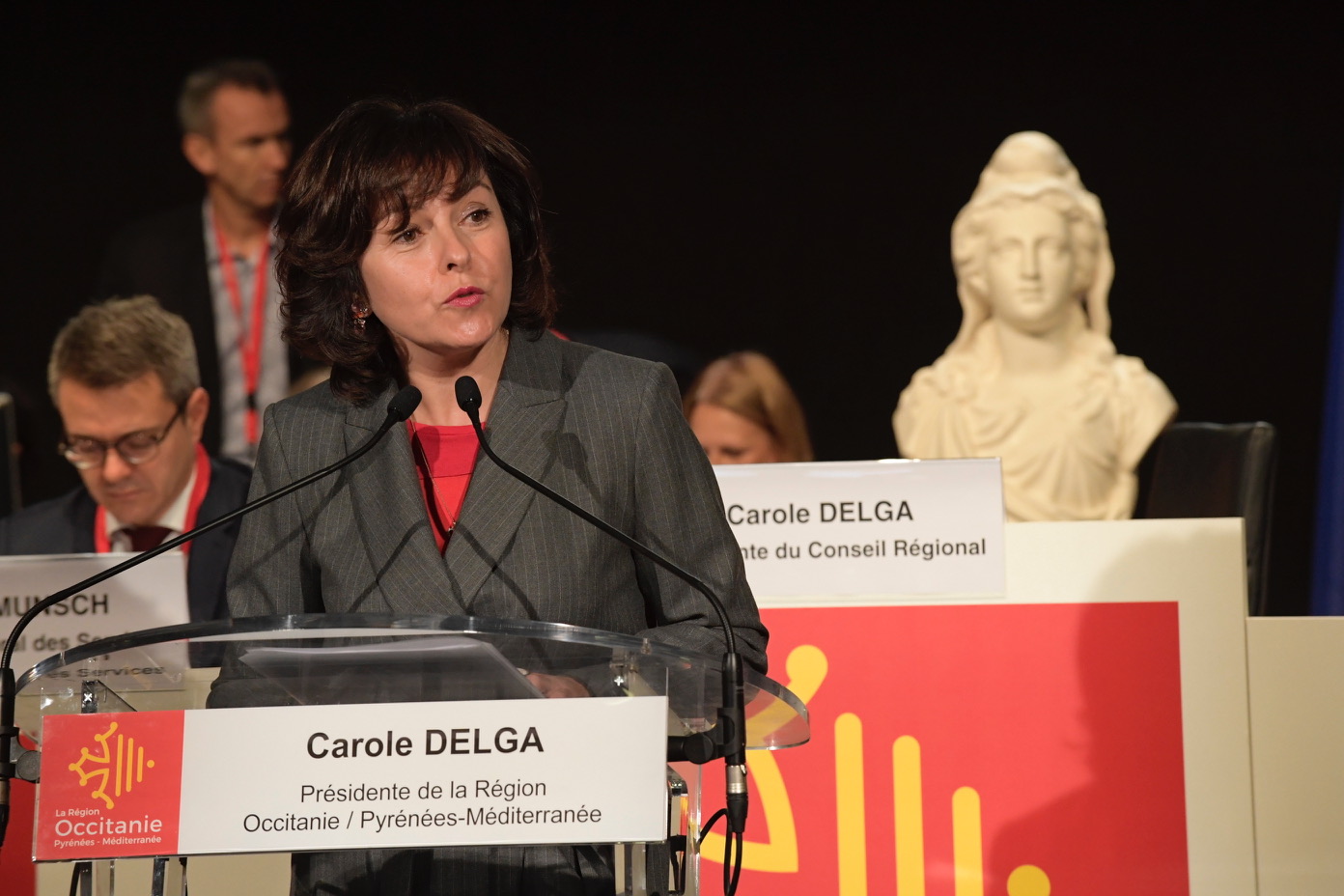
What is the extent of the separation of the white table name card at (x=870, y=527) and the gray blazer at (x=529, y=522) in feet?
2.82

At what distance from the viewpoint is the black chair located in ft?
11.2

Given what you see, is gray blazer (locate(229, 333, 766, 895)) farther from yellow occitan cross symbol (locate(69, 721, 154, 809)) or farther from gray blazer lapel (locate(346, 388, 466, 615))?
yellow occitan cross symbol (locate(69, 721, 154, 809))

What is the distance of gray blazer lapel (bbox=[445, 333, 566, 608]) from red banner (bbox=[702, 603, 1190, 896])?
0.97 metres

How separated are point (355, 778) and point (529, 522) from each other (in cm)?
39

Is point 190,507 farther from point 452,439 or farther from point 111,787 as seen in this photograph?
point 111,787

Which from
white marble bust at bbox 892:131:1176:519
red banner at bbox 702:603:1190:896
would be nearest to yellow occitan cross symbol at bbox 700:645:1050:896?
red banner at bbox 702:603:1190:896

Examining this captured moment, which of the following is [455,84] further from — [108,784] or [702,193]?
[108,784]

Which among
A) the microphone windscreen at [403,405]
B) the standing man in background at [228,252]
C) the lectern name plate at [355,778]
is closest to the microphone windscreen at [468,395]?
the microphone windscreen at [403,405]

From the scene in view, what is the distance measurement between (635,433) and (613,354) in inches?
4.8

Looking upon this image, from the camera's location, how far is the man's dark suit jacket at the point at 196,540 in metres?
3.38

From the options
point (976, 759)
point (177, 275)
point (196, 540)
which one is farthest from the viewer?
point (177, 275)

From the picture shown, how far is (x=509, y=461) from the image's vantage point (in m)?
1.45

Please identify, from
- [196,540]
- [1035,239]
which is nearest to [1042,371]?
[1035,239]

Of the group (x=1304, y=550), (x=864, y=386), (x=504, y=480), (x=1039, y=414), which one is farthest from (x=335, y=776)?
(x=1304, y=550)
